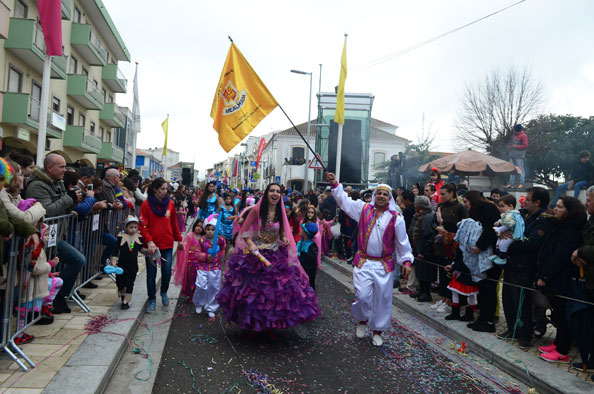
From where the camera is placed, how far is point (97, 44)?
97.7ft

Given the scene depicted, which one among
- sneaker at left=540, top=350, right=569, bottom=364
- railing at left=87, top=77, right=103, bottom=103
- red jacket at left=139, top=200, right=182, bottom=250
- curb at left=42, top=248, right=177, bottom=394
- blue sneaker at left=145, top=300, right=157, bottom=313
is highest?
railing at left=87, top=77, right=103, bottom=103

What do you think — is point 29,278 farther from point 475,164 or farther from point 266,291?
point 475,164

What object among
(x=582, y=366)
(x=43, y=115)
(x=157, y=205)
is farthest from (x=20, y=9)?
(x=582, y=366)

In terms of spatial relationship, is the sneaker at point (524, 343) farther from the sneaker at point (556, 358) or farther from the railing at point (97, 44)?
the railing at point (97, 44)

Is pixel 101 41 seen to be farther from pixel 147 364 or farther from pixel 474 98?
pixel 147 364

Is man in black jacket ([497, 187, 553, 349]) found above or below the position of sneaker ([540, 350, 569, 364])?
above

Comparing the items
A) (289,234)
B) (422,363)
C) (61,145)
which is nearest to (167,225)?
(289,234)

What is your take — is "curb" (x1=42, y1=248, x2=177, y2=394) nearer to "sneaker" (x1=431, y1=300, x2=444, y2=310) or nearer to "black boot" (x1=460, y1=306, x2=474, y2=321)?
"sneaker" (x1=431, y1=300, x2=444, y2=310)

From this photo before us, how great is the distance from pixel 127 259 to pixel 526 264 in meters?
5.14

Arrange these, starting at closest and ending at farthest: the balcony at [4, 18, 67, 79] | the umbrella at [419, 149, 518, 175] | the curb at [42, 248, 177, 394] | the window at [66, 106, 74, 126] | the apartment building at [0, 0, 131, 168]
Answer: the curb at [42, 248, 177, 394] < the umbrella at [419, 149, 518, 175] < the balcony at [4, 18, 67, 79] < the apartment building at [0, 0, 131, 168] < the window at [66, 106, 74, 126]

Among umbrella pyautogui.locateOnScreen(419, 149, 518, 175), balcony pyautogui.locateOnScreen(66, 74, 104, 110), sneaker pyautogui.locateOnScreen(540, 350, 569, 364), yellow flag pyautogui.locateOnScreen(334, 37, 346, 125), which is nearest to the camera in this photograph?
sneaker pyautogui.locateOnScreen(540, 350, 569, 364)

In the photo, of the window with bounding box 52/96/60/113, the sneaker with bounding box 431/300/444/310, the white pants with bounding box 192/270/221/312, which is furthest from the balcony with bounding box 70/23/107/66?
the sneaker with bounding box 431/300/444/310

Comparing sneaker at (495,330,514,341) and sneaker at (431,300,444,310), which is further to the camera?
sneaker at (431,300,444,310)

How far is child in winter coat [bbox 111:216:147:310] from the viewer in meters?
6.00
